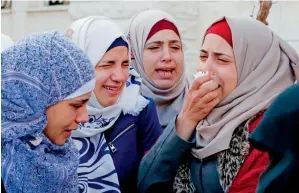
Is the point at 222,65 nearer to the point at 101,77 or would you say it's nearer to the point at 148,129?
the point at 148,129

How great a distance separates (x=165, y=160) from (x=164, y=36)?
45.6 inches

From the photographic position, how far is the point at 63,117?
6.83ft

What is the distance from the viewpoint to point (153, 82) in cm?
332

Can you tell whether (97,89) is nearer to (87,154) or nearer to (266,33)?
(87,154)

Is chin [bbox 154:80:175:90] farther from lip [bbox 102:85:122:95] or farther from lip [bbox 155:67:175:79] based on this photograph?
lip [bbox 102:85:122:95]

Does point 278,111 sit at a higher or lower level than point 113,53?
higher

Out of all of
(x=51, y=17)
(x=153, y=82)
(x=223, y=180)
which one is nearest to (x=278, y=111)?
(x=223, y=180)

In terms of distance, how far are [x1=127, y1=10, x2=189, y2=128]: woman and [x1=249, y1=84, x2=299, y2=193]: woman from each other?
6.12ft

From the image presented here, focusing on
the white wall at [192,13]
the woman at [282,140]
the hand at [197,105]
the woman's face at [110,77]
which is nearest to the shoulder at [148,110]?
the woman's face at [110,77]

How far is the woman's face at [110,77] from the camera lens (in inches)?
108

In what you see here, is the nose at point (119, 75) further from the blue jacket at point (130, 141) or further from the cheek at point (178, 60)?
the cheek at point (178, 60)

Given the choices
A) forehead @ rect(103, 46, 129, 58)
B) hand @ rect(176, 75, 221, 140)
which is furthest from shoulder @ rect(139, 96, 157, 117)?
hand @ rect(176, 75, 221, 140)

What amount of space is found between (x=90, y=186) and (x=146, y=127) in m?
0.34

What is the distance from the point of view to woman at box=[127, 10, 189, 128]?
10.8 ft
